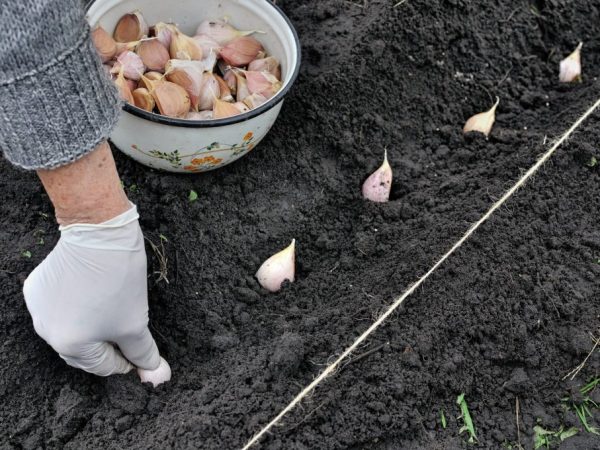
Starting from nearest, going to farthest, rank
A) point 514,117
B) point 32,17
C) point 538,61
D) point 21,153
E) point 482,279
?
point 32,17 → point 21,153 → point 482,279 → point 514,117 → point 538,61

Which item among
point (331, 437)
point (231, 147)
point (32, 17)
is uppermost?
point (32, 17)

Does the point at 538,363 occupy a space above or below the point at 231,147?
below

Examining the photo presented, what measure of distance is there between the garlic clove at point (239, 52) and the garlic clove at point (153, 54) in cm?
16

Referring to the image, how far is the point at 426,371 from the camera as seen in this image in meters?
1.44

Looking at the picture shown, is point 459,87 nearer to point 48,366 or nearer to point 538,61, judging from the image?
point 538,61

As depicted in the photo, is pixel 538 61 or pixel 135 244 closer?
pixel 135 244

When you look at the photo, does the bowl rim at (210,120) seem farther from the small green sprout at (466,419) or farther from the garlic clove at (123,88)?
the small green sprout at (466,419)

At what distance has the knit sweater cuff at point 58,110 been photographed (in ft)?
3.49

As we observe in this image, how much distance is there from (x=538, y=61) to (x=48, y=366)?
1.69m

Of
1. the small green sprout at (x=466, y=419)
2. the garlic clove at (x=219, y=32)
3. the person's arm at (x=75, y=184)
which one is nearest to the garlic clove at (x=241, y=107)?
the garlic clove at (x=219, y=32)

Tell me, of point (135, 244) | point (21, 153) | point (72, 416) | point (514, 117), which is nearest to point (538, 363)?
point (514, 117)

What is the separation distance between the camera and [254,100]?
164cm

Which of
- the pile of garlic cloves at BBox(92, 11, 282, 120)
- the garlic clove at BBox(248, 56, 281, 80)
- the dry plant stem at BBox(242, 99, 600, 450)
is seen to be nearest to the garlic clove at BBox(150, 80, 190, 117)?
the pile of garlic cloves at BBox(92, 11, 282, 120)

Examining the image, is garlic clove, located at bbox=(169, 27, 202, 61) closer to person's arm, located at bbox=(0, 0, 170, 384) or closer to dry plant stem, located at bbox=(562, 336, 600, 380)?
person's arm, located at bbox=(0, 0, 170, 384)
